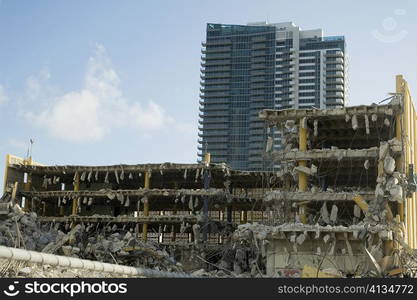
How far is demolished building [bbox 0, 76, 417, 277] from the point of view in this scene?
1332 inches

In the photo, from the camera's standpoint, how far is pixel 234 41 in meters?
122

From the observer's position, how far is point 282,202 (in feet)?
125

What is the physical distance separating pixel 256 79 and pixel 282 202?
83.8m

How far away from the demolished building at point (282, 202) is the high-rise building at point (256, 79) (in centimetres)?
6087

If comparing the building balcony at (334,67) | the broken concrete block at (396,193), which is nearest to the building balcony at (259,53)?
the building balcony at (334,67)

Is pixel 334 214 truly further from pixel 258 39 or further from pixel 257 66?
pixel 258 39

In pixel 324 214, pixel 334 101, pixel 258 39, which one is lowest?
pixel 324 214

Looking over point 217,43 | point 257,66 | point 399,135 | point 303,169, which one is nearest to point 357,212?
point 303,169

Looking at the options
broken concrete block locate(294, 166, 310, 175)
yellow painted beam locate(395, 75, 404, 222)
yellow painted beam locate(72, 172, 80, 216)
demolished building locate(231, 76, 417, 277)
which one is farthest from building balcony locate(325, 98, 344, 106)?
broken concrete block locate(294, 166, 310, 175)

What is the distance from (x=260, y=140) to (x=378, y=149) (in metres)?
77.9

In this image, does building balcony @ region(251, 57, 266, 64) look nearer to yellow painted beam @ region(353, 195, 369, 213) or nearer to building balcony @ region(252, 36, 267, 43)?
building balcony @ region(252, 36, 267, 43)

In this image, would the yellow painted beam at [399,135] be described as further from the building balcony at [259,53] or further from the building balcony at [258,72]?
the building balcony at [259,53]

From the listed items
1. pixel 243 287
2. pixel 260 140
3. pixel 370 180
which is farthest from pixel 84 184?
pixel 260 140

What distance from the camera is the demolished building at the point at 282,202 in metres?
33.8
